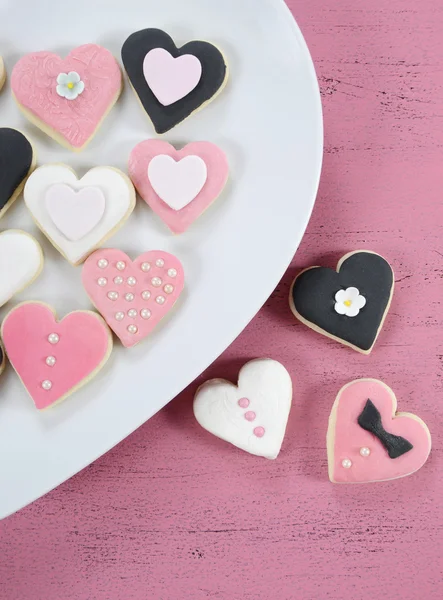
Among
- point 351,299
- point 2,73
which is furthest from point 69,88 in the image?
point 351,299

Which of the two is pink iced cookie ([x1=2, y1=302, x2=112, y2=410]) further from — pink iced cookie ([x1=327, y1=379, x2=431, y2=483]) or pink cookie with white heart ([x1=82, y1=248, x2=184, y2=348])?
pink iced cookie ([x1=327, y1=379, x2=431, y2=483])

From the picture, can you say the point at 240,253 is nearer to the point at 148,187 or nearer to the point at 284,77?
the point at 148,187

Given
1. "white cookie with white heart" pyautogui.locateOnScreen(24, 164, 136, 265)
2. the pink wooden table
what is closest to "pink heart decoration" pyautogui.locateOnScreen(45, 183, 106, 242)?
"white cookie with white heart" pyautogui.locateOnScreen(24, 164, 136, 265)

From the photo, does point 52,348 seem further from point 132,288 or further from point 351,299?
point 351,299

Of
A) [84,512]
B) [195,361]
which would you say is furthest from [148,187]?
[84,512]

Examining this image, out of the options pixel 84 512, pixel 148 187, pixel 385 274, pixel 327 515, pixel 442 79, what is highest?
pixel 148 187

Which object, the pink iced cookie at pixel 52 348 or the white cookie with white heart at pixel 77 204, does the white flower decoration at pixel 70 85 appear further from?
the pink iced cookie at pixel 52 348
